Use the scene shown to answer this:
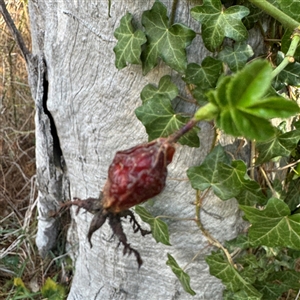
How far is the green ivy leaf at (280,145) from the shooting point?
2.94ft

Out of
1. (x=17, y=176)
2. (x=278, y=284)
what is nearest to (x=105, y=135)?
(x=278, y=284)

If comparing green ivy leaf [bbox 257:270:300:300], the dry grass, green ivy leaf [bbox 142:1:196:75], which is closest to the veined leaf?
green ivy leaf [bbox 142:1:196:75]

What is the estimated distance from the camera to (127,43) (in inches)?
34.7

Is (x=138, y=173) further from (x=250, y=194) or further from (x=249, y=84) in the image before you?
(x=250, y=194)

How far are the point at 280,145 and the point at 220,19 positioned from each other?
29cm

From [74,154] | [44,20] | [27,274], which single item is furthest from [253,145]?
[27,274]

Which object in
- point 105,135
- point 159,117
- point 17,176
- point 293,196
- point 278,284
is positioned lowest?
point 17,176

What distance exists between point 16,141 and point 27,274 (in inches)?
25.4

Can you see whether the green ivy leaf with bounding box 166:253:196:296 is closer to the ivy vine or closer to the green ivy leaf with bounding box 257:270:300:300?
the ivy vine

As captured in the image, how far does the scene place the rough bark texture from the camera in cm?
99

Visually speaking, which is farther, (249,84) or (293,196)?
(293,196)

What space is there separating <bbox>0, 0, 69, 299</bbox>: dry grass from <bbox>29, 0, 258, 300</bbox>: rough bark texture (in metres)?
0.47

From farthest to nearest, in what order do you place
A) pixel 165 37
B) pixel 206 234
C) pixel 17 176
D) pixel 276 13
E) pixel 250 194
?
pixel 17 176, pixel 206 234, pixel 250 194, pixel 165 37, pixel 276 13

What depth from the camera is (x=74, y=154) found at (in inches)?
47.9
